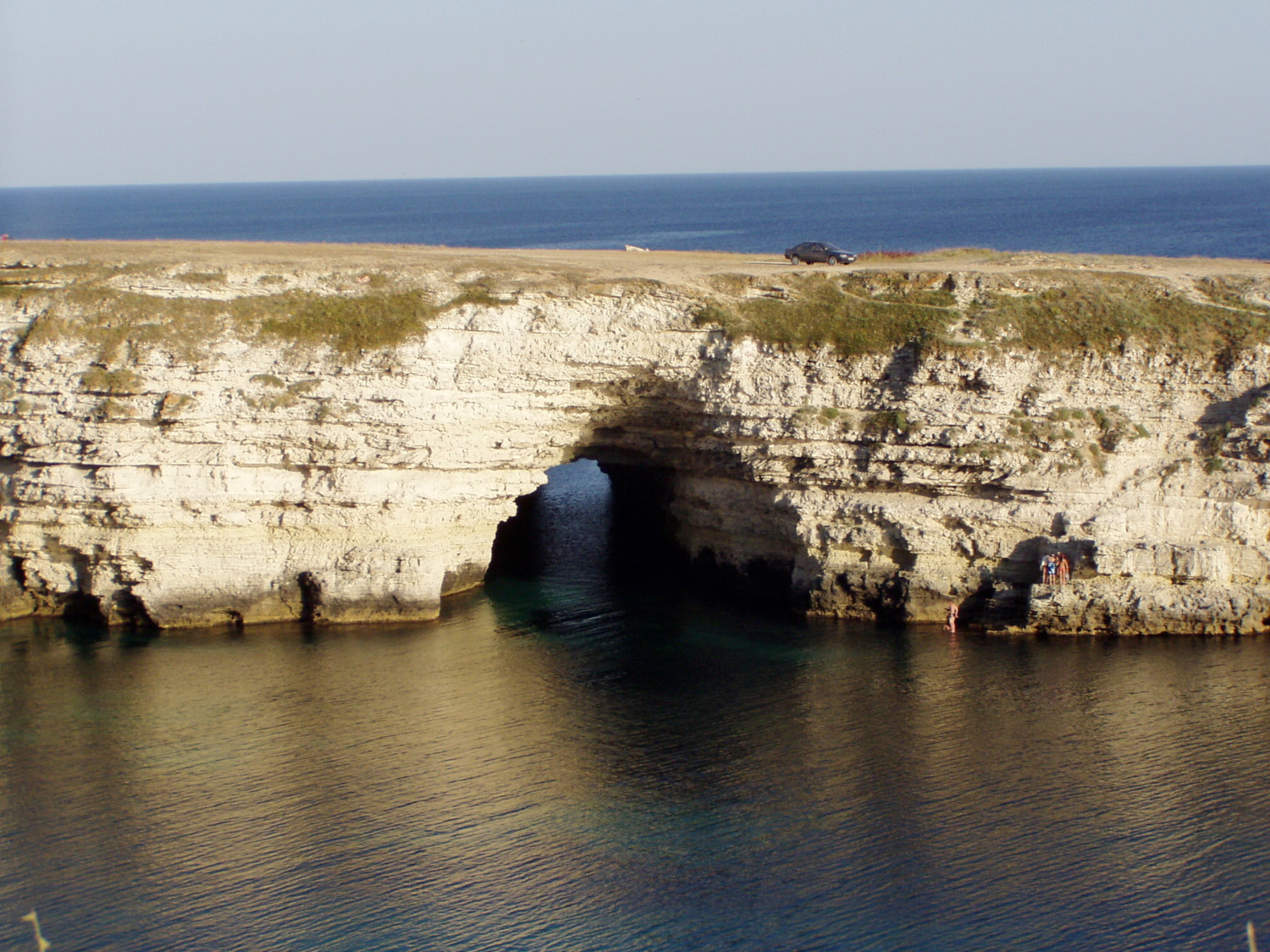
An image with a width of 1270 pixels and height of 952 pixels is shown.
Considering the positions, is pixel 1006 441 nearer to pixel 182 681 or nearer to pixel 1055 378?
pixel 1055 378

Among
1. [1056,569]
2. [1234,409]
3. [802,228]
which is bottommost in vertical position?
[1056,569]

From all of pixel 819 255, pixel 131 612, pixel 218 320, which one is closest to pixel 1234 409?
pixel 819 255

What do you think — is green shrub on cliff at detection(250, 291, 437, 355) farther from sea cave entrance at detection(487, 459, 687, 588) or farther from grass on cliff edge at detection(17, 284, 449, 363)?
sea cave entrance at detection(487, 459, 687, 588)

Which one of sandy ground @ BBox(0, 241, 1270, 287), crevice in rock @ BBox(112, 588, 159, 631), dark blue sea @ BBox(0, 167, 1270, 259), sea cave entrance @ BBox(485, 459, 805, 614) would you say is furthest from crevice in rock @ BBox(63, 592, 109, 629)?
dark blue sea @ BBox(0, 167, 1270, 259)

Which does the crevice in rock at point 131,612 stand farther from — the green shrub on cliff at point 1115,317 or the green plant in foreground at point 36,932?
the green shrub on cliff at point 1115,317

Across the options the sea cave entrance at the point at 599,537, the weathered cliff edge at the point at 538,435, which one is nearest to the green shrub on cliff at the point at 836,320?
the weathered cliff edge at the point at 538,435

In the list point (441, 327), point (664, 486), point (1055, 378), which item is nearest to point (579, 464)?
point (664, 486)

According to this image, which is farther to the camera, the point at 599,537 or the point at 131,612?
the point at 599,537

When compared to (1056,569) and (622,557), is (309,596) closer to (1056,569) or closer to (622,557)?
(622,557)
